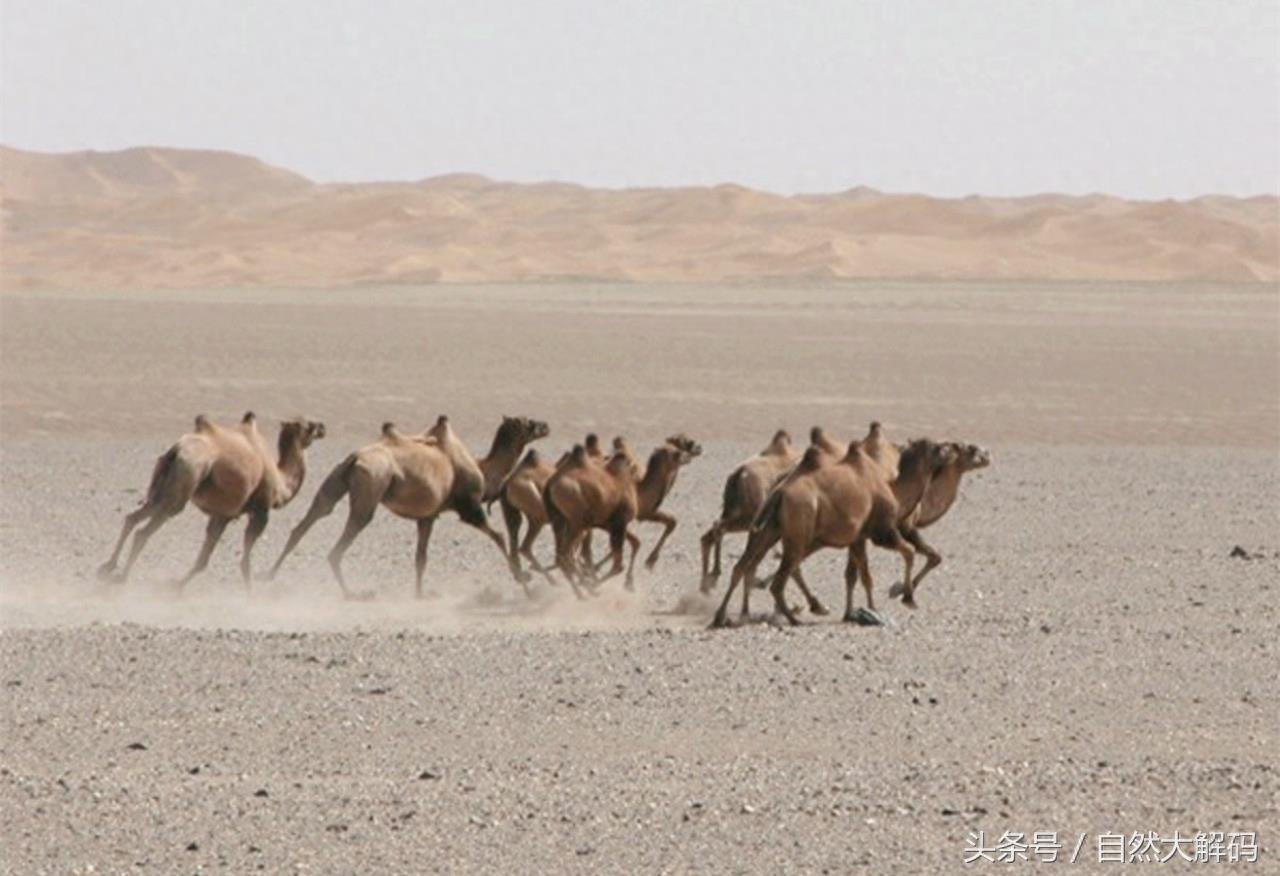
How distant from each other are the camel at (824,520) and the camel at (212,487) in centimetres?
349

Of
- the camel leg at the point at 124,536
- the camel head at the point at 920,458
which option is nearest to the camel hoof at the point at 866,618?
the camel head at the point at 920,458

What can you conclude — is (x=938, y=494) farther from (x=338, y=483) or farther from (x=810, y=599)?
(x=338, y=483)

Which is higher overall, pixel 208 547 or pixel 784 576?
pixel 784 576

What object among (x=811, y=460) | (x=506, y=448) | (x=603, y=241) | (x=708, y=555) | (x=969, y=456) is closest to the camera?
(x=811, y=460)

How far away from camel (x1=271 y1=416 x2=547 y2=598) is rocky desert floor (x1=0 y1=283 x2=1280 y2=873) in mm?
418

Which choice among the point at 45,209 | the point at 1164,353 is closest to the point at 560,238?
the point at 45,209

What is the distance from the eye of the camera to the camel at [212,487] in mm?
16328

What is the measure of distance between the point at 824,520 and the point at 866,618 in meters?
0.59

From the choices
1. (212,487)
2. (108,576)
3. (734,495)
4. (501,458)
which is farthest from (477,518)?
(108,576)

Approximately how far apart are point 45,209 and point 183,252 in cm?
4096

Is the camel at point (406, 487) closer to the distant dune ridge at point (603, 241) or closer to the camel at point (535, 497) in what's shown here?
the camel at point (535, 497)

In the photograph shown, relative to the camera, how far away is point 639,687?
12.2 m

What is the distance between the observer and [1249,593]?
16.3m

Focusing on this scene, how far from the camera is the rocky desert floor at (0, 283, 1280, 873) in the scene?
9.12m
